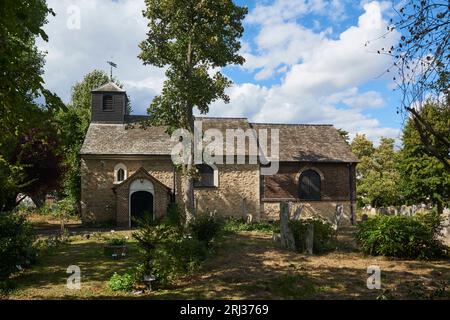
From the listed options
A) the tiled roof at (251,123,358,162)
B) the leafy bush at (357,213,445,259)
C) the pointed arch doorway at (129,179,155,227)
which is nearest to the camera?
the leafy bush at (357,213,445,259)

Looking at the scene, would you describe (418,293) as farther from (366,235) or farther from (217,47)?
(217,47)

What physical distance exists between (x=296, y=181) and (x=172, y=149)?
30.2 feet

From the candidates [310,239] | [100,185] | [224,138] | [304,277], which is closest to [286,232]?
[310,239]

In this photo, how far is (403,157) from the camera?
3322cm

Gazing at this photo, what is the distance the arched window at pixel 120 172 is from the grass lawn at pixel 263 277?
476 inches

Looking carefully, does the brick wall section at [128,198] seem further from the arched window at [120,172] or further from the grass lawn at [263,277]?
the grass lawn at [263,277]

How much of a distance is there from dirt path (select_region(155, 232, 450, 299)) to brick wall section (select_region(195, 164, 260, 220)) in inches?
519

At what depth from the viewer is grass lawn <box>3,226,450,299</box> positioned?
8.58 metres

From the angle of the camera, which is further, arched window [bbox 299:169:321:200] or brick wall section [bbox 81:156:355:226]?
arched window [bbox 299:169:321:200]

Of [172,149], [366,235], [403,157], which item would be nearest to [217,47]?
[172,149]

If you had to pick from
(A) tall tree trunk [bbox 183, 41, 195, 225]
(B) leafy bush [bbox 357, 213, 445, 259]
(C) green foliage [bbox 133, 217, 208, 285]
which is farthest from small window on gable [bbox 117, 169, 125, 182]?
(B) leafy bush [bbox 357, 213, 445, 259]

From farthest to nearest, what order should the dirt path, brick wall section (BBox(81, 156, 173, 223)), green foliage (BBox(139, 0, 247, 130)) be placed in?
1. brick wall section (BBox(81, 156, 173, 223))
2. green foliage (BBox(139, 0, 247, 130))
3. the dirt path

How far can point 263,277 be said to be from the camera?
9859 millimetres

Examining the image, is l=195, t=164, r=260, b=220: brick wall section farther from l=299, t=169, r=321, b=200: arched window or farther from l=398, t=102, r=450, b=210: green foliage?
l=398, t=102, r=450, b=210: green foliage
